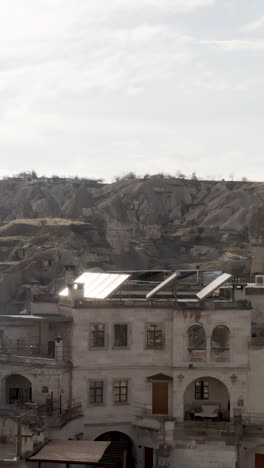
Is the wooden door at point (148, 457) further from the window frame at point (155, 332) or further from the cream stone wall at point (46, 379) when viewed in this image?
the window frame at point (155, 332)

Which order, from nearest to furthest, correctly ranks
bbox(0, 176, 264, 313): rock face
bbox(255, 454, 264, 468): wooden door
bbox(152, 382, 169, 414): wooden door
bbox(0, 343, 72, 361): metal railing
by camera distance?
bbox(255, 454, 264, 468): wooden door → bbox(0, 343, 72, 361): metal railing → bbox(152, 382, 169, 414): wooden door → bbox(0, 176, 264, 313): rock face

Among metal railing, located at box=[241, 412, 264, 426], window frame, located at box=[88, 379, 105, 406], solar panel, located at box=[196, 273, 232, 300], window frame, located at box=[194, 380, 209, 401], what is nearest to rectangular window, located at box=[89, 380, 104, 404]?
window frame, located at box=[88, 379, 105, 406]

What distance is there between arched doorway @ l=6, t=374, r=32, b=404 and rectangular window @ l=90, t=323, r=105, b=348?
454 centimetres

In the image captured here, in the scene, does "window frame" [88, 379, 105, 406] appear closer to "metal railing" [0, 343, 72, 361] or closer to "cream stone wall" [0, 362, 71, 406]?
"cream stone wall" [0, 362, 71, 406]

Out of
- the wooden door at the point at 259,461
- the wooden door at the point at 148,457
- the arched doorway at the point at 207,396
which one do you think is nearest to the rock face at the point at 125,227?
the arched doorway at the point at 207,396

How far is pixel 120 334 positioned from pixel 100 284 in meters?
3.64

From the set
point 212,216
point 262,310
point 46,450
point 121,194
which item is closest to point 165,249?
point 212,216

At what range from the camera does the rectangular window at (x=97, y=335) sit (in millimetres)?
43750

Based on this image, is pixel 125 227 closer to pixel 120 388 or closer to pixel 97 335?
pixel 97 335

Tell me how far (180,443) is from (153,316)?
717 cm

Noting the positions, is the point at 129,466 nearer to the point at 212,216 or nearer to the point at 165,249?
the point at 165,249

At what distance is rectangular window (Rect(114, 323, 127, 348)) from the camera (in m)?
44.0

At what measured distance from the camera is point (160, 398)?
44.1 metres

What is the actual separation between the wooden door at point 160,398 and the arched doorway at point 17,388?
701 centimetres
